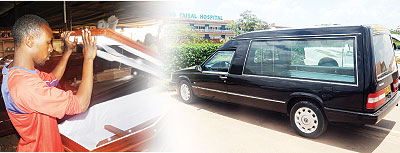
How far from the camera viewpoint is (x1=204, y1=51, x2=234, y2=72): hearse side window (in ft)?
17.2

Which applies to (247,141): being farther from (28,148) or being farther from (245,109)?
(28,148)

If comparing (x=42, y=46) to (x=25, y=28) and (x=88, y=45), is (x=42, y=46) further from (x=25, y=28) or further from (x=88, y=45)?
(x=88, y=45)

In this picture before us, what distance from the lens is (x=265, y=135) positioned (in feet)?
13.4

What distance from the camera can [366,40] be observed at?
3.41 m

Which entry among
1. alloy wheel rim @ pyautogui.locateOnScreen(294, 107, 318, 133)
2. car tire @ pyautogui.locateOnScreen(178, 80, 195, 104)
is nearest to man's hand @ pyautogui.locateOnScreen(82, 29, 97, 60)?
alloy wheel rim @ pyautogui.locateOnScreen(294, 107, 318, 133)

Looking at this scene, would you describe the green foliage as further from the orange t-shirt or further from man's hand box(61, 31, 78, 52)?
the orange t-shirt

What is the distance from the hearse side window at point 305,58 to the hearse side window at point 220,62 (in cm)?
55

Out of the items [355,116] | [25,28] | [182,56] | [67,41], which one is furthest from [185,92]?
[25,28]

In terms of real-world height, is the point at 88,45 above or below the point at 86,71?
above

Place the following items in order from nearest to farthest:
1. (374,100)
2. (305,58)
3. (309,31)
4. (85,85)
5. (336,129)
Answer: (85,85)
(374,100)
(309,31)
(336,129)
(305,58)

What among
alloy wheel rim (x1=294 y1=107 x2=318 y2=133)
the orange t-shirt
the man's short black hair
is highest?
the man's short black hair

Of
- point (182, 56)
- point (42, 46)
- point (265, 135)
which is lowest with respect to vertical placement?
point (265, 135)

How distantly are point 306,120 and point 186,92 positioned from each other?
→ 3.04m

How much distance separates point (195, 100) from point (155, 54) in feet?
15.1
